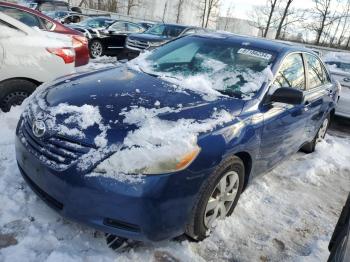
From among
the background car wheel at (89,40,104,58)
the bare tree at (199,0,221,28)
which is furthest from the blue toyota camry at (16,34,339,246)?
the bare tree at (199,0,221,28)

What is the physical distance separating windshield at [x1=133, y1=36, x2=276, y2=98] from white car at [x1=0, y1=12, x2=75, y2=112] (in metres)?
1.47

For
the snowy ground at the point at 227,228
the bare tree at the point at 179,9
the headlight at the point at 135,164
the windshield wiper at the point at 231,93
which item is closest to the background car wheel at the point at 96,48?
the snowy ground at the point at 227,228

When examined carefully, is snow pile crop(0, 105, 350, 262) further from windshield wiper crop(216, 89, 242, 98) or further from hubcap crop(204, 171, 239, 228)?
windshield wiper crop(216, 89, 242, 98)

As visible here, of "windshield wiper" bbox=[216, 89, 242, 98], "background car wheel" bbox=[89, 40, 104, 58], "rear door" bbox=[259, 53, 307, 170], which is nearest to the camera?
"windshield wiper" bbox=[216, 89, 242, 98]

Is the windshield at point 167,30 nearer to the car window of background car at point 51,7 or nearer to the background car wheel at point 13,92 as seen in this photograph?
the background car wheel at point 13,92

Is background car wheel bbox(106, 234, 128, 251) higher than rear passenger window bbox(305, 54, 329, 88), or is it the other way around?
rear passenger window bbox(305, 54, 329, 88)

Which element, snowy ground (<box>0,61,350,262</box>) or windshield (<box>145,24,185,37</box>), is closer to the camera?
snowy ground (<box>0,61,350,262</box>)

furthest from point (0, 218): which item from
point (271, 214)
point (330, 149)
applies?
point (330, 149)

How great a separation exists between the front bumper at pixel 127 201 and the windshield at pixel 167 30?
10.7 meters

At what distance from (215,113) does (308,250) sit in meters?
1.46

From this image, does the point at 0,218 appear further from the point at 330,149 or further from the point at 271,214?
the point at 330,149

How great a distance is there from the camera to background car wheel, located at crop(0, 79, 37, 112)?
4816mm

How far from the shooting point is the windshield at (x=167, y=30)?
1284 centimetres

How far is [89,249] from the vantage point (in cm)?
278
